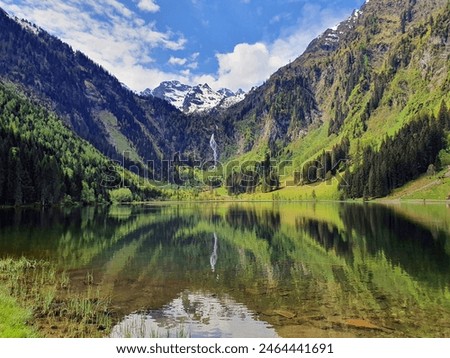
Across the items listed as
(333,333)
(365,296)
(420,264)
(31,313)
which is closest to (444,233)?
(420,264)

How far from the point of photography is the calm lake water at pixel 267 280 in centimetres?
2527

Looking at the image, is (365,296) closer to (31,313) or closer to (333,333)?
(333,333)

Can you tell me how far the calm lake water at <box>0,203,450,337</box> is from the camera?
25.3 m

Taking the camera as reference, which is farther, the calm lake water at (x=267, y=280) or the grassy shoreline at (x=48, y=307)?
the calm lake water at (x=267, y=280)

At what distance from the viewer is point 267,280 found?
127 feet

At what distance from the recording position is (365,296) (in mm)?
31859

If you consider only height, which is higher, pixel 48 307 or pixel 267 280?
pixel 48 307

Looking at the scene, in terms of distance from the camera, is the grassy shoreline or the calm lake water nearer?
the grassy shoreline

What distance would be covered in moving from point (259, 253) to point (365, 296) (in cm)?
2461

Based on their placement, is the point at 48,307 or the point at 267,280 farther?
the point at 267,280

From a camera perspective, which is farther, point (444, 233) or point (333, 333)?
point (444, 233)
